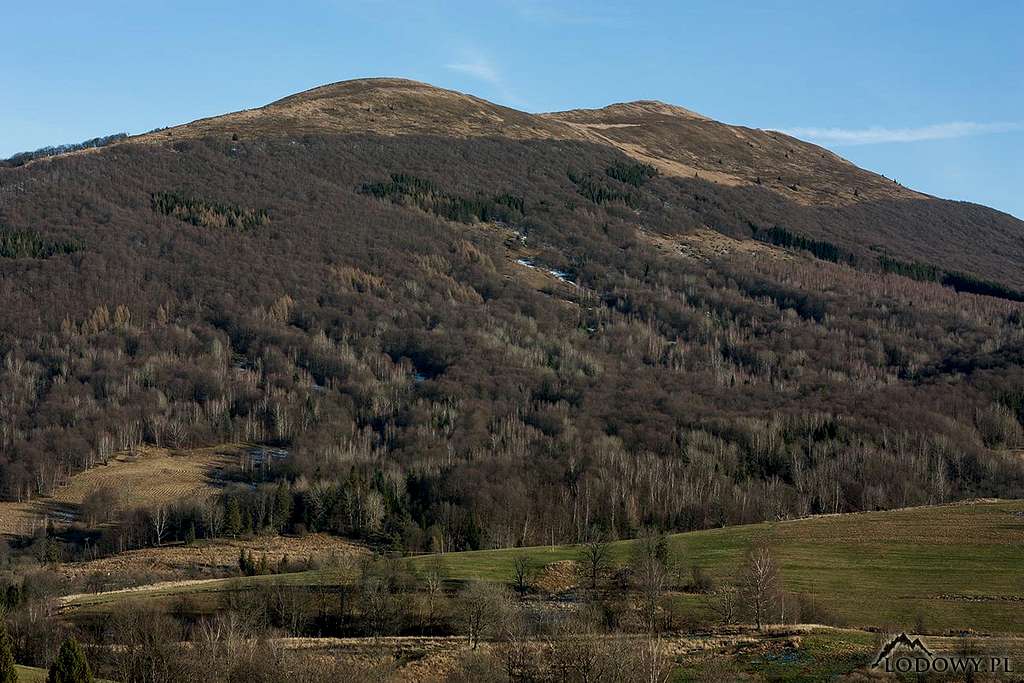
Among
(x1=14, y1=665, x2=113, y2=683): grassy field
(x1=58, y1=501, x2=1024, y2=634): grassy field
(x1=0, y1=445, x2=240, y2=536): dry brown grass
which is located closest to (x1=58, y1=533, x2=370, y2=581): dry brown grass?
(x1=0, y1=445, x2=240, y2=536): dry brown grass

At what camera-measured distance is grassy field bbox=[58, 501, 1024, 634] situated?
7806 centimetres

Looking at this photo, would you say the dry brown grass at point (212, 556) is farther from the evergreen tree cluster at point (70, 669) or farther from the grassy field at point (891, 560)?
the evergreen tree cluster at point (70, 669)

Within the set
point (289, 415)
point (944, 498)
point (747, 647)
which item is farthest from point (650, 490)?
point (747, 647)

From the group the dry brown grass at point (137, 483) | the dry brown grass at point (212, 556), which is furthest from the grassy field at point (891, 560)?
the dry brown grass at point (137, 483)

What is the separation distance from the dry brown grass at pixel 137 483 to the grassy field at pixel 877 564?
173ft

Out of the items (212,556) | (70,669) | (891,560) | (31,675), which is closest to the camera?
(70,669)

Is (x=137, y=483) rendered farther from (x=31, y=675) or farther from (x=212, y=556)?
(x=31, y=675)

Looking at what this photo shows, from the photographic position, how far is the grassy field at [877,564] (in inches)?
3073

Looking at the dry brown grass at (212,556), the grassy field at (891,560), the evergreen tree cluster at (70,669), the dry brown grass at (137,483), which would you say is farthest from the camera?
the dry brown grass at (137,483)

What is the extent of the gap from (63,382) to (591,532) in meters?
98.5

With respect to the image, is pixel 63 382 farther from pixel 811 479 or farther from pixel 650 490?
pixel 811 479

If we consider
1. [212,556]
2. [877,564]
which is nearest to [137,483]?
[212,556]

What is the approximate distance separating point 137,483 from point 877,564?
103500 millimetres

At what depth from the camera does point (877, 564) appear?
90812 millimetres
